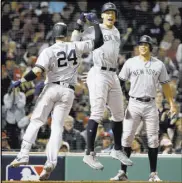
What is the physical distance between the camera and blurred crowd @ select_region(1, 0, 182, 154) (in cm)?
1391

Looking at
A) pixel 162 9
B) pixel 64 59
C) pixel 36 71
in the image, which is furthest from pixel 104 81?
pixel 162 9

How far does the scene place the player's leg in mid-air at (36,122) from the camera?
10198mm

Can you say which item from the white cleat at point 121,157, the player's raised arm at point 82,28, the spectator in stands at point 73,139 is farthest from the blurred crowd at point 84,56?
the white cleat at point 121,157

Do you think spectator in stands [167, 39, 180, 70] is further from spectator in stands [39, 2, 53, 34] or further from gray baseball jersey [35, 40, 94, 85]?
gray baseball jersey [35, 40, 94, 85]

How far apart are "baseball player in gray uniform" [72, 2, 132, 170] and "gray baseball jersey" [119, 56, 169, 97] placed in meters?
0.42

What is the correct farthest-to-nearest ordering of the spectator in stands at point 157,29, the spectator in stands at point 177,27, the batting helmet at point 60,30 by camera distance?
the spectator in stands at point 157,29 < the spectator in stands at point 177,27 < the batting helmet at point 60,30

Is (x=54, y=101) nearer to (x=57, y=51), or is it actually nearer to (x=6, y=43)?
(x=57, y=51)

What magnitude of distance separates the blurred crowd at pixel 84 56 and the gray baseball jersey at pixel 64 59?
2.38 meters

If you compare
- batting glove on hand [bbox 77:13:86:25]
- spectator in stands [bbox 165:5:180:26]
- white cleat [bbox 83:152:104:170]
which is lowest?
white cleat [bbox 83:152:104:170]

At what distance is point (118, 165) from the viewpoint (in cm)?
1302

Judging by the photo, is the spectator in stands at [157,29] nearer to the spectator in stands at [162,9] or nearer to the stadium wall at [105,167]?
the spectator in stands at [162,9]

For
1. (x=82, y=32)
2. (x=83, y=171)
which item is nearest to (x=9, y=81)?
(x=83, y=171)

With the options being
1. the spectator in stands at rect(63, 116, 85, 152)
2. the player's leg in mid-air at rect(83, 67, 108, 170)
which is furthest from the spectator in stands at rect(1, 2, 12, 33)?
the player's leg in mid-air at rect(83, 67, 108, 170)

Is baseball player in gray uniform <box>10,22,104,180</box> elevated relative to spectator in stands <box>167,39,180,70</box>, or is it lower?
lower
